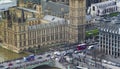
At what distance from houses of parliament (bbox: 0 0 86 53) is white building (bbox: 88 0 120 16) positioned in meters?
16.1

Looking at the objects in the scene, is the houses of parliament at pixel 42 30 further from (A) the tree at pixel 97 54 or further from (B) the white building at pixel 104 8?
(B) the white building at pixel 104 8

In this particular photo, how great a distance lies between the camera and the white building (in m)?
94.6

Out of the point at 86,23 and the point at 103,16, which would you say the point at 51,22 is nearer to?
the point at 86,23

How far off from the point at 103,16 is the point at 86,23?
1055 centimetres

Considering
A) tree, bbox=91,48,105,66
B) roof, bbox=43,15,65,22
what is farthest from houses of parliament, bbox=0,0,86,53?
tree, bbox=91,48,105,66

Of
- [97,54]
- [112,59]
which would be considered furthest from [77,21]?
[112,59]

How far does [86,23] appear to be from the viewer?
83875 millimetres

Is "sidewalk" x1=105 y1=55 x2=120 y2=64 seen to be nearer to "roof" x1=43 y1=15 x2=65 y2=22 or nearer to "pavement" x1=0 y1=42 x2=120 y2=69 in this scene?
"pavement" x1=0 y1=42 x2=120 y2=69

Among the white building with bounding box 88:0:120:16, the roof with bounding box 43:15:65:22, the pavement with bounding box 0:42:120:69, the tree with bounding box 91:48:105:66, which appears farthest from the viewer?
the white building with bounding box 88:0:120:16

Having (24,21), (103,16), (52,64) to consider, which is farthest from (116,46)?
(103,16)

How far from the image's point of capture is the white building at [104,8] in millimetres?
94562

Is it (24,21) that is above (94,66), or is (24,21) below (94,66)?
above

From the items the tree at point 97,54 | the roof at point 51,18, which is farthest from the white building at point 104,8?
the tree at point 97,54

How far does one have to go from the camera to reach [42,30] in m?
76.4
